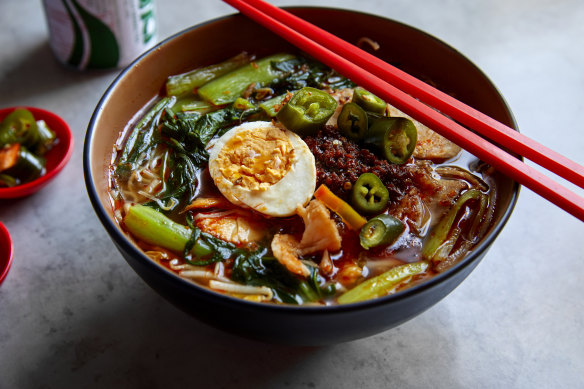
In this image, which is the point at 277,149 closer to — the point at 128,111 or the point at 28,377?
the point at 128,111

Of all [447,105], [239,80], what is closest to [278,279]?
[447,105]

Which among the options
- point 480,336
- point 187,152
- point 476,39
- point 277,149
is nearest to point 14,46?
point 187,152

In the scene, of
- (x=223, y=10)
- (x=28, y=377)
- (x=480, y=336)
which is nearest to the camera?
(x=28, y=377)

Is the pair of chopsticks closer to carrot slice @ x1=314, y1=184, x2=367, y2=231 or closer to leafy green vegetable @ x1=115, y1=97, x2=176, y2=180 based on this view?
carrot slice @ x1=314, y1=184, x2=367, y2=231

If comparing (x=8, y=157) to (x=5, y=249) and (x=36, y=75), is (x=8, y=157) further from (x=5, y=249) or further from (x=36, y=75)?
(x=36, y=75)

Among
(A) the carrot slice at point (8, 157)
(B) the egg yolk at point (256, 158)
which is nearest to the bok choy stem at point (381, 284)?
(B) the egg yolk at point (256, 158)

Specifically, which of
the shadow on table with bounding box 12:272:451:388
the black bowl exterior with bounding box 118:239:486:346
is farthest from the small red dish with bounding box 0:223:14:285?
the black bowl exterior with bounding box 118:239:486:346

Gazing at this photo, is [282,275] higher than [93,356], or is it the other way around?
[282,275]
